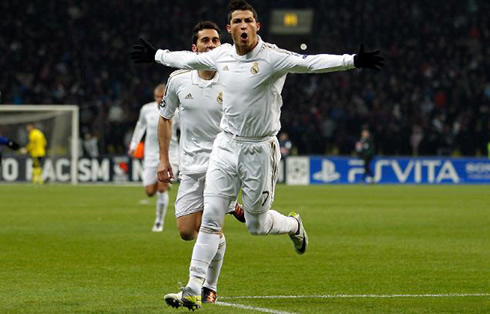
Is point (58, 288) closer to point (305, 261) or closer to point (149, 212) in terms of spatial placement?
point (305, 261)

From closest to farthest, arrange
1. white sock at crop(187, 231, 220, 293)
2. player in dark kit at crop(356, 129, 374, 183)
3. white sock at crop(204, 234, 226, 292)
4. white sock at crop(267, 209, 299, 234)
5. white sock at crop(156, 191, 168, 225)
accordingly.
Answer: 1. white sock at crop(187, 231, 220, 293)
2. white sock at crop(204, 234, 226, 292)
3. white sock at crop(267, 209, 299, 234)
4. white sock at crop(156, 191, 168, 225)
5. player in dark kit at crop(356, 129, 374, 183)

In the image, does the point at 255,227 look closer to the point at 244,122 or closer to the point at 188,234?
the point at 244,122

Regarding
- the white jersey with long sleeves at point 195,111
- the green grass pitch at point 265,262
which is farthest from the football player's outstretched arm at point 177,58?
the green grass pitch at point 265,262

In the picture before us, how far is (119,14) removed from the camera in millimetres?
44938

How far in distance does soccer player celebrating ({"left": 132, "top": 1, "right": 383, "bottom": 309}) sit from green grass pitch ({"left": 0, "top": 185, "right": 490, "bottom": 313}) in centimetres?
83

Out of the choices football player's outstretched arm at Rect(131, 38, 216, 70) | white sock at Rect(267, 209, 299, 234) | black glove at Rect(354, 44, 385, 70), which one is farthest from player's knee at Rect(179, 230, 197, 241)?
black glove at Rect(354, 44, 385, 70)

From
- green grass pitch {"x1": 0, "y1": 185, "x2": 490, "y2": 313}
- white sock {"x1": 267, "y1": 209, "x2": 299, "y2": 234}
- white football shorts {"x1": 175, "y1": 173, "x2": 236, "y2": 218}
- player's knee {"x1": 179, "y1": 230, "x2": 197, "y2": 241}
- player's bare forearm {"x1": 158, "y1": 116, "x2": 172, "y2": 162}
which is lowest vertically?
green grass pitch {"x1": 0, "y1": 185, "x2": 490, "y2": 313}

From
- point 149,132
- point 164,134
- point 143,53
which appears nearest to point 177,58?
point 143,53

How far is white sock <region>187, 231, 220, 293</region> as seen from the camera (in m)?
8.14

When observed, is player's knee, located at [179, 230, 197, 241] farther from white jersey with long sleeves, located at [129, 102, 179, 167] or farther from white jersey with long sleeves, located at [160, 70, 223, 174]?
white jersey with long sleeves, located at [129, 102, 179, 167]

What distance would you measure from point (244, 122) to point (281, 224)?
1.20 metres

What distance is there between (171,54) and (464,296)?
329cm

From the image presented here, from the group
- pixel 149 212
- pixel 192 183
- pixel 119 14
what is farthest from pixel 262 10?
pixel 192 183

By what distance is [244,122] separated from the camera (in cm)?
851
